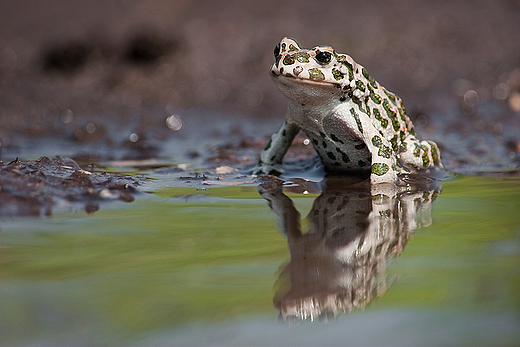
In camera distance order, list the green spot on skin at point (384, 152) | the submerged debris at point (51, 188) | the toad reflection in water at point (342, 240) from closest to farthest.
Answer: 1. the toad reflection in water at point (342, 240)
2. the submerged debris at point (51, 188)
3. the green spot on skin at point (384, 152)

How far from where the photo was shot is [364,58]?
10.4m

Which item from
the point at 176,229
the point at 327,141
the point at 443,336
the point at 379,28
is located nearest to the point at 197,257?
the point at 176,229

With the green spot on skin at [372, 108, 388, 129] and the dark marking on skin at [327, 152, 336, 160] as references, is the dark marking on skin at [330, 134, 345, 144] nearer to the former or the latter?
the dark marking on skin at [327, 152, 336, 160]

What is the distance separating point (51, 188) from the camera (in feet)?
13.2

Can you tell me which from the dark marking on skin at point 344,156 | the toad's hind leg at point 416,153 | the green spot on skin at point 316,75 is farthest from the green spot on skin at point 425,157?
the green spot on skin at point 316,75

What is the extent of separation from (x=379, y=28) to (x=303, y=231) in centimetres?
844

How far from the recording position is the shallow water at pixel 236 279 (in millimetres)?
2072

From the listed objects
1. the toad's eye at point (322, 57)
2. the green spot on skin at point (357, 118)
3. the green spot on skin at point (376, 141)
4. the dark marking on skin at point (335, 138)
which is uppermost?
the toad's eye at point (322, 57)

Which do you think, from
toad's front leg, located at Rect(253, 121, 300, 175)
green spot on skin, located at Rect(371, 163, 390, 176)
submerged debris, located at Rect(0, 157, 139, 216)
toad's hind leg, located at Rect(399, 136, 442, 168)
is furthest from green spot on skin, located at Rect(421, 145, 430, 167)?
submerged debris, located at Rect(0, 157, 139, 216)

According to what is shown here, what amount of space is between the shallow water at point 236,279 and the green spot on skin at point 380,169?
0.62 metres

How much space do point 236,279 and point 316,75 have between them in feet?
6.72

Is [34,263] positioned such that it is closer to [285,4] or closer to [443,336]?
[443,336]

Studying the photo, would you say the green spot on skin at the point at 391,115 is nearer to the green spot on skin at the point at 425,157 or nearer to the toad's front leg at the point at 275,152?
the green spot on skin at the point at 425,157

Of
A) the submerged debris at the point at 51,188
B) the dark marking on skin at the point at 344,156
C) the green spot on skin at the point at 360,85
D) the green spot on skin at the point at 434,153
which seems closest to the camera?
the submerged debris at the point at 51,188
